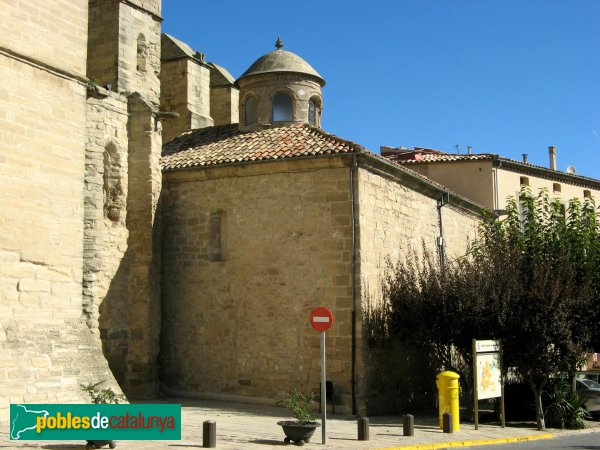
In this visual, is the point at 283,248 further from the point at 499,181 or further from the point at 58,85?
the point at 499,181

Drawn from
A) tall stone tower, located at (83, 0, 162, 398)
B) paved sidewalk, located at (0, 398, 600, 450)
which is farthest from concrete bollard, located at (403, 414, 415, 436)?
tall stone tower, located at (83, 0, 162, 398)

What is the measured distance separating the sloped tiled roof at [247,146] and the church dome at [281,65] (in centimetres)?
171

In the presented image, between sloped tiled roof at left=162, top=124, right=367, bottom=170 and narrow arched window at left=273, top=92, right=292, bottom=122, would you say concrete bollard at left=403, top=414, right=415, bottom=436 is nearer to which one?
sloped tiled roof at left=162, top=124, right=367, bottom=170

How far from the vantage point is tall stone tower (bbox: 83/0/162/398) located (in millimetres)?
16703

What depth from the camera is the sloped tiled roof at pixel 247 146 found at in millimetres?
17188

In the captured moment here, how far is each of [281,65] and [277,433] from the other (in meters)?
11.3

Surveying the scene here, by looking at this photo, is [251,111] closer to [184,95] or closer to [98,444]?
[184,95]

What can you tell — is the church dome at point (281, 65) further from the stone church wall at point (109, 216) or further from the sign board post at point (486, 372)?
the sign board post at point (486, 372)

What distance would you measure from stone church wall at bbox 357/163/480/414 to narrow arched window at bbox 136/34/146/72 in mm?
6490

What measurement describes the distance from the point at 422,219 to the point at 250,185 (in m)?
4.94

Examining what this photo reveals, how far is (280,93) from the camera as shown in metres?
20.7

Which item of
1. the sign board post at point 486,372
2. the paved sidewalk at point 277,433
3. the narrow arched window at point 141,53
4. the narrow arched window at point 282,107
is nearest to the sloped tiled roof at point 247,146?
the narrow arched window at point 282,107

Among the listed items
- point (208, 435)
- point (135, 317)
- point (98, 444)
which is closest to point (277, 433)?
point (208, 435)

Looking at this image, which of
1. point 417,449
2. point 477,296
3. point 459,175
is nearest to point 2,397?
point 417,449
